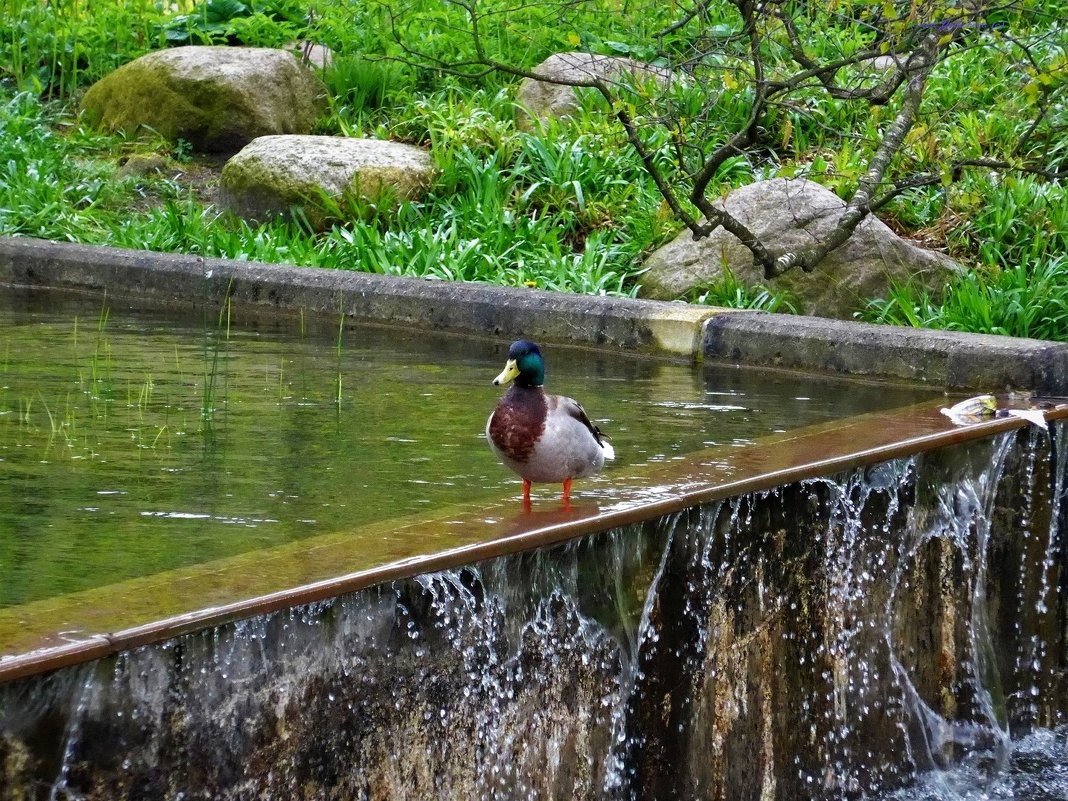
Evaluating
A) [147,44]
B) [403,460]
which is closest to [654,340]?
[403,460]

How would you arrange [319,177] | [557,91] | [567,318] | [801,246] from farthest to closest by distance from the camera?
[557,91] → [319,177] → [801,246] → [567,318]

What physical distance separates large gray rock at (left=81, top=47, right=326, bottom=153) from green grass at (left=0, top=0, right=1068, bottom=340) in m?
0.27

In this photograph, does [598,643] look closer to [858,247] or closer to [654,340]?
[654,340]

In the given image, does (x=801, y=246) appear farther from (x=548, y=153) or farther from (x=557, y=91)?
(x=557, y=91)

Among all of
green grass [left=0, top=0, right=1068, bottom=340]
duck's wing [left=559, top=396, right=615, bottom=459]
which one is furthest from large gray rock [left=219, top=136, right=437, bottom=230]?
duck's wing [left=559, top=396, right=615, bottom=459]

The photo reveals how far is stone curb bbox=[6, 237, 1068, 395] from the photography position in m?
6.20

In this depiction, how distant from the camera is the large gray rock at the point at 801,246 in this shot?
8.33 meters

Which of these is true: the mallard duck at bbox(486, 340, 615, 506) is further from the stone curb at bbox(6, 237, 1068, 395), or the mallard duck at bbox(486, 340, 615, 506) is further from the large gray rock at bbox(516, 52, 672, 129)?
the large gray rock at bbox(516, 52, 672, 129)

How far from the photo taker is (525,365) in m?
3.83

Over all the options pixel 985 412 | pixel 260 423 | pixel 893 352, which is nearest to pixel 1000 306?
pixel 893 352

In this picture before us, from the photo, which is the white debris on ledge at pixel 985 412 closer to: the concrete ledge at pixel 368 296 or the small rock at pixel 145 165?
the concrete ledge at pixel 368 296

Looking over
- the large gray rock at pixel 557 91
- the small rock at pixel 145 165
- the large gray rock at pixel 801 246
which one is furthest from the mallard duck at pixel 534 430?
the small rock at pixel 145 165

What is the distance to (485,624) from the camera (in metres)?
3.57

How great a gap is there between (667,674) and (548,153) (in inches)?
264
